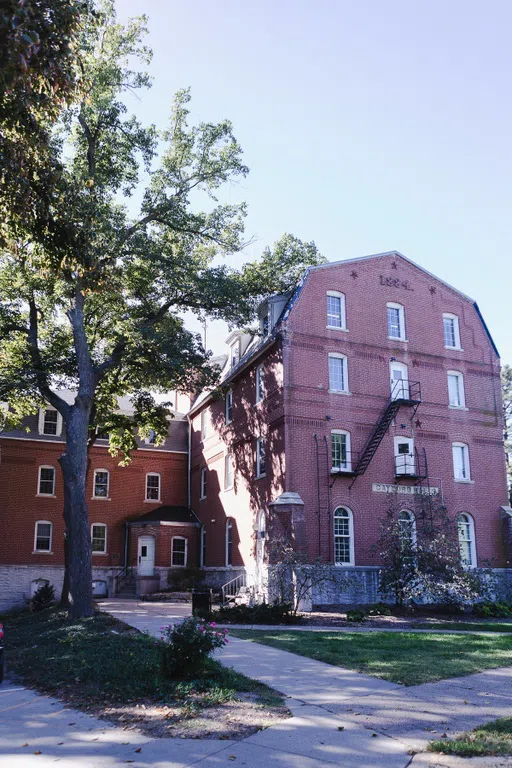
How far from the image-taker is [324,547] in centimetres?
2345

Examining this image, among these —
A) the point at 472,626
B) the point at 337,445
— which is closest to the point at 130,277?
the point at 337,445

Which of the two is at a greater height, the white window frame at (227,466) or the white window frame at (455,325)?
the white window frame at (455,325)

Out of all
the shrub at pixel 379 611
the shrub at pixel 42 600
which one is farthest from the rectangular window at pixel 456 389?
the shrub at pixel 42 600

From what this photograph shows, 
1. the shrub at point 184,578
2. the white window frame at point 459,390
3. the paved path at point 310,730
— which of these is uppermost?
the white window frame at point 459,390

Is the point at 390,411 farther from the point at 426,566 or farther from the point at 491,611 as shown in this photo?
the point at 491,611

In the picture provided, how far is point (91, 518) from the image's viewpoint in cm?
3444

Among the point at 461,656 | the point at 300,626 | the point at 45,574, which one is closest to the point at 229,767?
the point at 461,656

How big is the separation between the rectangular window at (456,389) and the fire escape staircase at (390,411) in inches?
76.2

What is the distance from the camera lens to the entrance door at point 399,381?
2650 cm

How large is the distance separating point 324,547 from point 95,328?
12.4 meters

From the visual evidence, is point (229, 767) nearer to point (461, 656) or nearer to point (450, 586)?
point (461, 656)

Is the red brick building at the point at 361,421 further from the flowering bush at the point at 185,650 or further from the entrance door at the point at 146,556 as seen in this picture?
the flowering bush at the point at 185,650

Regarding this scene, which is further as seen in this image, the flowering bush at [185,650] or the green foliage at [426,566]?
the green foliage at [426,566]

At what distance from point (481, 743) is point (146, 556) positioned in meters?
28.8
